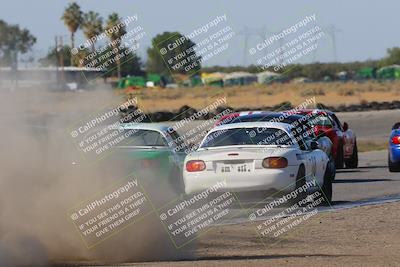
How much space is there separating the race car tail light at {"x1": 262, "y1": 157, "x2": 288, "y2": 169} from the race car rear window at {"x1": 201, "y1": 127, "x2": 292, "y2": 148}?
599mm

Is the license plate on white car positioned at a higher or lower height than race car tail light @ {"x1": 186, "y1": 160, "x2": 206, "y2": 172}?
lower

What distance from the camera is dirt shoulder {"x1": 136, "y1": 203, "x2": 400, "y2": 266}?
40.0 ft

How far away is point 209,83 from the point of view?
118m

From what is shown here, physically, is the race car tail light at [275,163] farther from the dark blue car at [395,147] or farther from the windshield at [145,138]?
the dark blue car at [395,147]

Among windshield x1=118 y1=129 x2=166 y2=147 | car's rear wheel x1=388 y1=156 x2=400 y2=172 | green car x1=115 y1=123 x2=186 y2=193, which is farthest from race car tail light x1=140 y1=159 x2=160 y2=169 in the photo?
car's rear wheel x1=388 y1=156 x2=400 y2=172

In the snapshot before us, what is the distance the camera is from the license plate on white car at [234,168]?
1709cm

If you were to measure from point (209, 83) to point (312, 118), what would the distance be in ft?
303

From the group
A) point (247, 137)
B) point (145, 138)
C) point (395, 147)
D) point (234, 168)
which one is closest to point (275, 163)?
point (234, 168)

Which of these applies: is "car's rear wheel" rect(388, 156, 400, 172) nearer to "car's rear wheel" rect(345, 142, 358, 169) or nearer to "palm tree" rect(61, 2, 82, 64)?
"car's rear wheel" rect(345, 142, 358, 169)

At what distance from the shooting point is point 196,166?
17.5 meters

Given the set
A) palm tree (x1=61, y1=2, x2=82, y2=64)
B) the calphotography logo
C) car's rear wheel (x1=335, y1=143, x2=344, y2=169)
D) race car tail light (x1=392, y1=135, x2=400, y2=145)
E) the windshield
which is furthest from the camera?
palm tree (x1=61, y1=2, x2=82, y2=64)

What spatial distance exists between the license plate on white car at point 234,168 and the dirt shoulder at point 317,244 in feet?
4.39

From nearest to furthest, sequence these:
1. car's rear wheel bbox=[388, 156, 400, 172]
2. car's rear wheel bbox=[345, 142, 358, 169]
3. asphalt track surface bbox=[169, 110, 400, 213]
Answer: asphalt track surface bbox=[169, 110, 400, 213] < car's rear wheel bbox=[388, 156, 400, 172] < car's rear wheel bbox=[345, 142, 358, 169]

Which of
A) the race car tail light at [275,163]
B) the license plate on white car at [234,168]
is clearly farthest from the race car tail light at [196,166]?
the race car tail light at [275,163]
